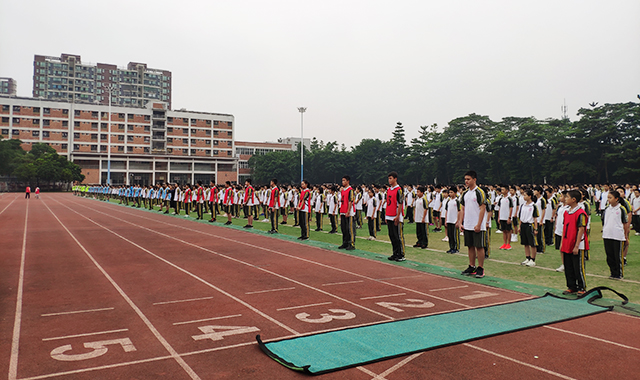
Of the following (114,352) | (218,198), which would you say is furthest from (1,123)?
(114,352)

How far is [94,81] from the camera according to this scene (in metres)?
105

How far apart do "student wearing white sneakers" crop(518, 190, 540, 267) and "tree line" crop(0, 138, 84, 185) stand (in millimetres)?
59806

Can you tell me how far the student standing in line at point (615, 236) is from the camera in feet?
23.6

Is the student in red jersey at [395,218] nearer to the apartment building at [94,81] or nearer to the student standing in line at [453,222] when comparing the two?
the student standing in line at [453,222]

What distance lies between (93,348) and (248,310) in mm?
1798

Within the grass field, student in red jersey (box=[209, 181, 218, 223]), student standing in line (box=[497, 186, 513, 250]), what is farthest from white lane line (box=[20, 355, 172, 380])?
student in red jersey (box=[209, 181, 218, 223])

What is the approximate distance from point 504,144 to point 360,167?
24947 millimetres

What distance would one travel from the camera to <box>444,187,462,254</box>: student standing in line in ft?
33.9

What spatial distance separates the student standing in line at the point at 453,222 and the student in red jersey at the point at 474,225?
2341 millimetres

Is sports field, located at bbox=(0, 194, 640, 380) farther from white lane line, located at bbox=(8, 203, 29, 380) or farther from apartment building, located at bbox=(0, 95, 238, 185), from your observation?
apartment building, located at bbox=(0, 95, 238, 185)

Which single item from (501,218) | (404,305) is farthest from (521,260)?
A: (404,305)

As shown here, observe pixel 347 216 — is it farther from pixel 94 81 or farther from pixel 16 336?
pixel 94 81

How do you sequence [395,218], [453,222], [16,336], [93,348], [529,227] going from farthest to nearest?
[453,222], [395,218], [529,227], [16,336], [93,348]

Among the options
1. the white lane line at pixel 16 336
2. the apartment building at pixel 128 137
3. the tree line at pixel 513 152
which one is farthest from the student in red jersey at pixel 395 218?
the apartment building at pixel 128 137
